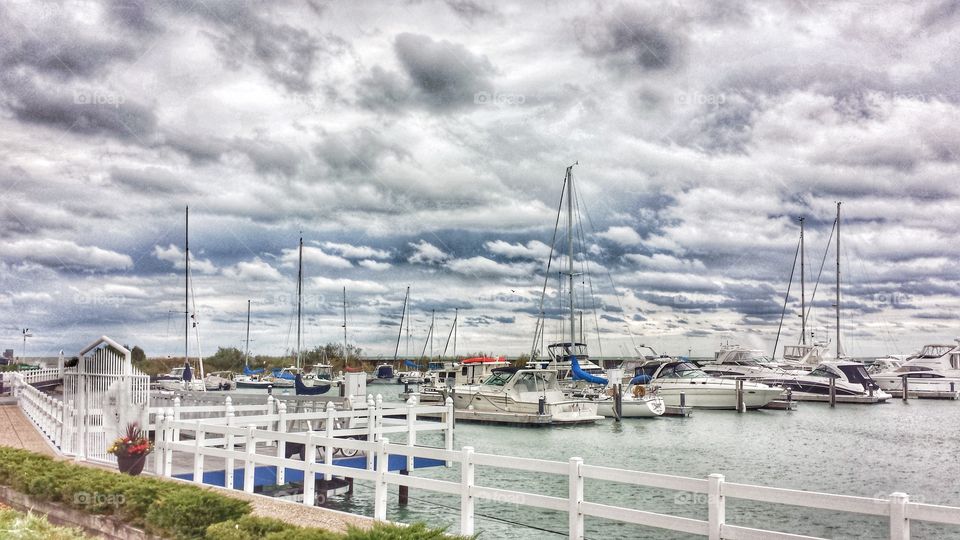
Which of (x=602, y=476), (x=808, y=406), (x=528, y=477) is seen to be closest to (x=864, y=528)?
(x=528, y=477)

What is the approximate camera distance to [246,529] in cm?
1021

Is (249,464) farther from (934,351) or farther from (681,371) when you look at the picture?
(934,351)

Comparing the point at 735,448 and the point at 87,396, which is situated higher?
the point at 87,396

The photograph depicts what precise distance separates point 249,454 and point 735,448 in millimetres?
38014

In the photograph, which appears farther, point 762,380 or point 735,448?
point 762,380

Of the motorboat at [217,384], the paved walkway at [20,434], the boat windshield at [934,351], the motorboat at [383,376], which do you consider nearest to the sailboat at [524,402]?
the paved walkway at [20,434]

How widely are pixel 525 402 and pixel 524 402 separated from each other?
0.07 metres

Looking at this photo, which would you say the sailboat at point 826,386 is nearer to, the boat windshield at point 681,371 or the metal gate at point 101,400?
the boat windshield at point 681,371

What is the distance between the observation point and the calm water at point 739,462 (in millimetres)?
25270

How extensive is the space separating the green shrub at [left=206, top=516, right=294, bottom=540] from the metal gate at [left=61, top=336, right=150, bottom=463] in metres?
8.80

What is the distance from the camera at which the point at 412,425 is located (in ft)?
71.2

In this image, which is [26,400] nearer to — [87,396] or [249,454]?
[87,396]

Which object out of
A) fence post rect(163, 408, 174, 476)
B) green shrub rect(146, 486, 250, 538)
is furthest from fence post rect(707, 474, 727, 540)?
fence post rect(163, 408, 174, 476)

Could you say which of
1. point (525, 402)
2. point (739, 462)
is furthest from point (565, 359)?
point (739, 462)
